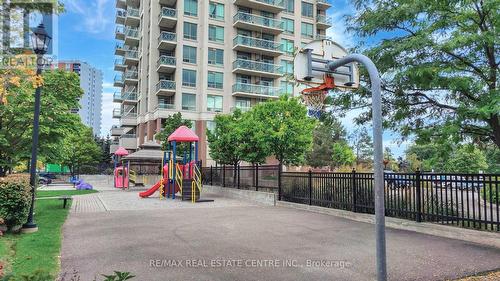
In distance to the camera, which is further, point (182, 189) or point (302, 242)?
point (182, 189)

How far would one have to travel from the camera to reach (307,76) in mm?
4922

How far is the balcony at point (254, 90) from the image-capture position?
160 feet

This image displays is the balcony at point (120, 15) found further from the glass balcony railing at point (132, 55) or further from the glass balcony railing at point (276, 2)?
the glass balcony railing at point (276, 2)

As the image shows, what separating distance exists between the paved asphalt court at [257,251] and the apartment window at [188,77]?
1437 inches

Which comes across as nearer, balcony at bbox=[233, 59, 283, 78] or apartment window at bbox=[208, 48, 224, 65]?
apartment window at bbox=[208, 48, 224, 65]

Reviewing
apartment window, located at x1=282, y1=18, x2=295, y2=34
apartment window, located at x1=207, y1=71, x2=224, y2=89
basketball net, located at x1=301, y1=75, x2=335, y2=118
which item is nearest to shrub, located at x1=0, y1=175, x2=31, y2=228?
basketball net, located at x1=301, y1=75, x2=335, y2=118

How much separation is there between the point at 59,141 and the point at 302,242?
11.6 metres

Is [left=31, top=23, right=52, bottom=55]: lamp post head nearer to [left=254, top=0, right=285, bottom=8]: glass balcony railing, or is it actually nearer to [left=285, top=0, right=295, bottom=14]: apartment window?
[left=254, top=0, right=285, bottom=8]: glass balcony railing

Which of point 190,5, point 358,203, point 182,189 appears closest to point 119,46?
point 190,5

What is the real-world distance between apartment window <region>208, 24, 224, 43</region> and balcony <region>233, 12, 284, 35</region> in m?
2.08

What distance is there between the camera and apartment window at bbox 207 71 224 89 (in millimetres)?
48000

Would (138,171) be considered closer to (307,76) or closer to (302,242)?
(302,242)

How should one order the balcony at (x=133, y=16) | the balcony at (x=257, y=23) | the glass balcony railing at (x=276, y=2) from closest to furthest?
the balcony at (x=257, y=23) → the glass balcony railing at (x=276, y=2) → the balcony at (x=133, y=16)

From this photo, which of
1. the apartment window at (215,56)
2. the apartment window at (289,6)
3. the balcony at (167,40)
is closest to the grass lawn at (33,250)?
the balcony at (167,40)
